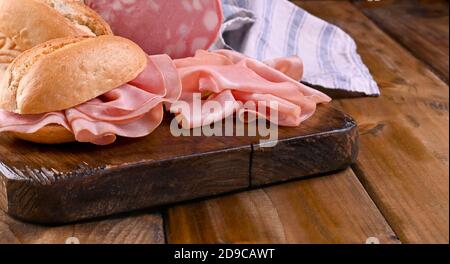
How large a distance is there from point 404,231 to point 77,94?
50 cm

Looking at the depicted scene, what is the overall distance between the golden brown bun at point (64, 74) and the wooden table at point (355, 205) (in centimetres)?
17

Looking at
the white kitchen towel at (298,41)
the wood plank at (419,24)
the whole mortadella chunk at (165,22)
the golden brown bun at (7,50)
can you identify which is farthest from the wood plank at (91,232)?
the wood plank at (419,24)

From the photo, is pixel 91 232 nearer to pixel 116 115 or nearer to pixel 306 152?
pixel 116 115

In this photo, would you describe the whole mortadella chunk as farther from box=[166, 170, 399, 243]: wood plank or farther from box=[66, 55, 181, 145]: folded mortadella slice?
box=[166, 170, 399, 243]: wood plank

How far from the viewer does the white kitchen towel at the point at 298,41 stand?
1508 mm

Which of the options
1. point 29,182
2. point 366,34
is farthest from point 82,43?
point 366,34

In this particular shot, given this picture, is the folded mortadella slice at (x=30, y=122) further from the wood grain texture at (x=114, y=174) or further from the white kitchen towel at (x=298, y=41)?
the white kitchen towel at (x=298, y=41)

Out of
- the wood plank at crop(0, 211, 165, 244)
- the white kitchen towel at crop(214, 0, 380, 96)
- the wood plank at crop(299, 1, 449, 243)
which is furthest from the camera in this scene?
the white kitchen towel at crop(214, 0, 380, 96)

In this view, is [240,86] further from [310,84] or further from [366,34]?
[366,34]

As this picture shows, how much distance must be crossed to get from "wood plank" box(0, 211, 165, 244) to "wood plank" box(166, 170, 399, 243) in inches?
1.1

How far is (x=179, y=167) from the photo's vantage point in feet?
3.41

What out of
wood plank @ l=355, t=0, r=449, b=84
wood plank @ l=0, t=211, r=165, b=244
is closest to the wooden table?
wood plank @ l=0, t=211, r=165, b=244

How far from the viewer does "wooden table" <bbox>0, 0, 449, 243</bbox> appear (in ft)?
3.24

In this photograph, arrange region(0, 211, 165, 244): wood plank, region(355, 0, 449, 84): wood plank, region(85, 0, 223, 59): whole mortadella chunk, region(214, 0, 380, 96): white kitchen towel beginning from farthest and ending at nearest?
region(355, 0, 449, 84): wood plank, region(214, 0, 380, 96): white kitchen towel, region(85, 0, 223, 59): whole mortadella chunk, region(0, 211, 165, 244): wood plank
